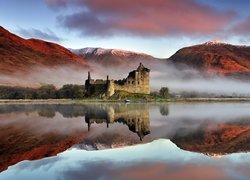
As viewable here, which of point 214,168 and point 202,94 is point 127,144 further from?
point 202,94

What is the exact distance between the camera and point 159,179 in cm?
959

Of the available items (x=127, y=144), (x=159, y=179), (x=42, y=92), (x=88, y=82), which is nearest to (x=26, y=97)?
(x=42, y=92)

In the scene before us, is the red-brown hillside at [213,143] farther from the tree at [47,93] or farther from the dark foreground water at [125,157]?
the tree at [47,93]

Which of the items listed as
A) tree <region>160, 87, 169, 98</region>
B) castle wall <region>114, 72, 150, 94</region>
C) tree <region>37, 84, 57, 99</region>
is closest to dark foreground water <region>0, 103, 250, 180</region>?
castle wall <region>114, 72, 150, 94</region>

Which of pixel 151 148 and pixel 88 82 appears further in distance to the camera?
pixel 88 82

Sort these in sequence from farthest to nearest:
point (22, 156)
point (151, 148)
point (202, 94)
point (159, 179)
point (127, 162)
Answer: point (202, 94)
point (151, 148)
point (22, 156)
point (127, 162)
point (159, 179)

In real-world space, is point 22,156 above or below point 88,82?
below

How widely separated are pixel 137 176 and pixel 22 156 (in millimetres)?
5384

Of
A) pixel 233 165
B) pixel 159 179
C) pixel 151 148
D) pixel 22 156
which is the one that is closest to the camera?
pixel 159 179

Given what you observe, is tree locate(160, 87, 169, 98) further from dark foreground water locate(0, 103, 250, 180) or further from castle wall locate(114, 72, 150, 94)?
dark foreground water locate(0, 103, 250, 180)

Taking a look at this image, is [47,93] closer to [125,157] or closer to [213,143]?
[213,143]

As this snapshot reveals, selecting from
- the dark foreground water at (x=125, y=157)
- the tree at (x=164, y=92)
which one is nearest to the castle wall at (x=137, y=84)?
the tree at (x=164, y=92)

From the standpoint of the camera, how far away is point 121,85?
110m

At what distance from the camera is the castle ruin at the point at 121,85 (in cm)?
10478
